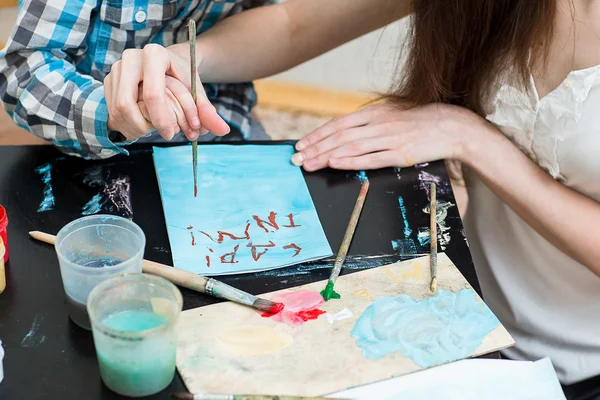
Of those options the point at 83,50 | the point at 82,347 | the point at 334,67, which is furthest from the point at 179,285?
the point at 334,67

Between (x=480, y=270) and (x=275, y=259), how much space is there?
470mm

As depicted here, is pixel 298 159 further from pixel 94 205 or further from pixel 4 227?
pixel 4 227

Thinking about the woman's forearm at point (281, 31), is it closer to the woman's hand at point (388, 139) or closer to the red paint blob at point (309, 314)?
the woman's hand at point (388, 139)

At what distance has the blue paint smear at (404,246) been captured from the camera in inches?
30.7

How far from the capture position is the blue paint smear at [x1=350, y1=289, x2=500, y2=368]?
2.10 ft

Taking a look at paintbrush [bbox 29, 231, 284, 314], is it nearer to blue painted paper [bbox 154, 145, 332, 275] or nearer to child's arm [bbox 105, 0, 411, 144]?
blue painted paper [bbox 154, 145, 332, 275]

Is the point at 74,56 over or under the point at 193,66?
under

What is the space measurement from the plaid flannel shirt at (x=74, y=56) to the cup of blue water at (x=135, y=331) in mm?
323

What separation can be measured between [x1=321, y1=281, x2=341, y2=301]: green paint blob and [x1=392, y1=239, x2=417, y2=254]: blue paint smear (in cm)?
12

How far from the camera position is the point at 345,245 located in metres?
0.77

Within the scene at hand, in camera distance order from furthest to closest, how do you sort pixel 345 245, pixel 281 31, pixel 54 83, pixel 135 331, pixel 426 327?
pixel 281 31, pixel 54 83, pixel 345 245, pixel 426 327, pixel 135 331

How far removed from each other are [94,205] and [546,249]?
2.19 feet

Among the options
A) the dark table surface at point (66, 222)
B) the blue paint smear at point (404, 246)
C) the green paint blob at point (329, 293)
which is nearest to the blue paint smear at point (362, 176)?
the dark table surface at point (66, 222)

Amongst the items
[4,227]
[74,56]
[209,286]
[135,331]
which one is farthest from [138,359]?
[74,56]
